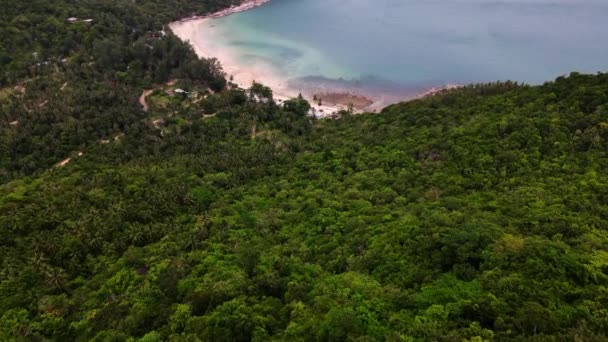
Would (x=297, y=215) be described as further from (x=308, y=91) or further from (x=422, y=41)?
(x=422, y=41)

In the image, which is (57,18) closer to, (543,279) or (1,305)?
(1,305)

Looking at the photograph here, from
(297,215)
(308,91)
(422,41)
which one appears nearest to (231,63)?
(308,91)

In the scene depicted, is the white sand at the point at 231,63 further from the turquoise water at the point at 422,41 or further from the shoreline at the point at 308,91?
the turquoise water at the point at 422,41

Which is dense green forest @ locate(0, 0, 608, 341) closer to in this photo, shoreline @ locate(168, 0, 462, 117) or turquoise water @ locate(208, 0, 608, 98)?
shoreline @ locate(168, 0, 462, 117)

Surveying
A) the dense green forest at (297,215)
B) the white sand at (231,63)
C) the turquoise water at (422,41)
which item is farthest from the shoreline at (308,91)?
the dense green forest at (297,215)

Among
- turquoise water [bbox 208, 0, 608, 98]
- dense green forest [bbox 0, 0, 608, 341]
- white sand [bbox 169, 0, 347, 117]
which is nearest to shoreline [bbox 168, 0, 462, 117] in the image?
white sand [bbox 169, 0, 347, 117]

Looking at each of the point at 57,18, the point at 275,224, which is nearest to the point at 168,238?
the point at 275,224
